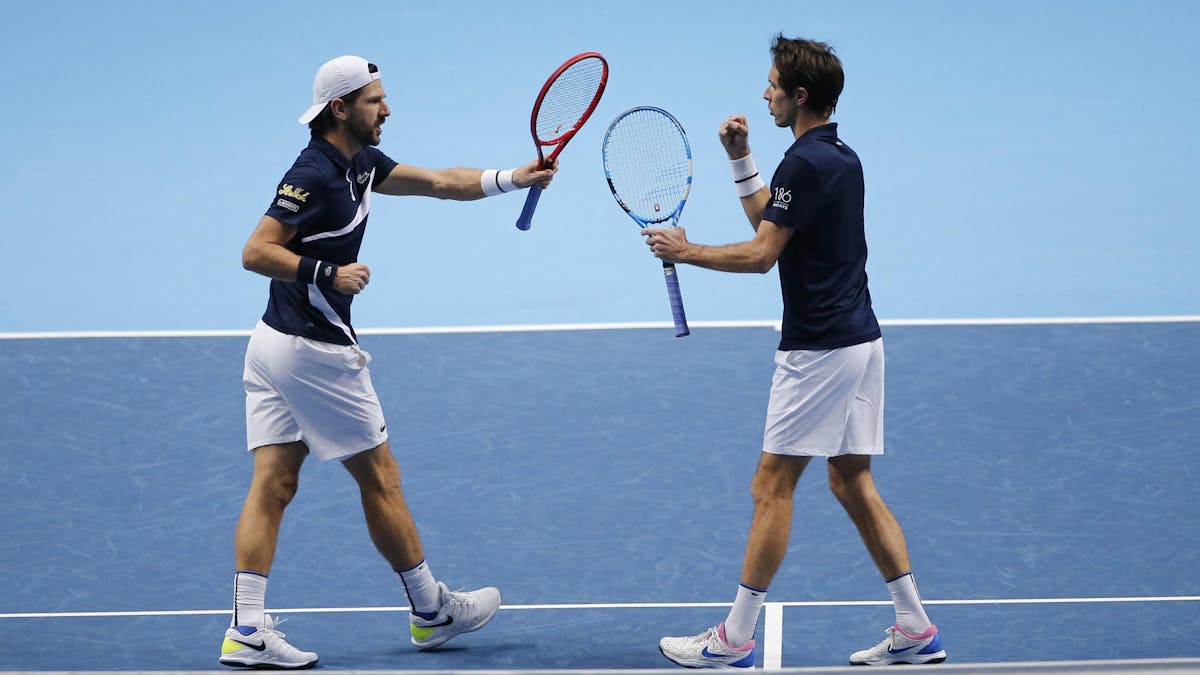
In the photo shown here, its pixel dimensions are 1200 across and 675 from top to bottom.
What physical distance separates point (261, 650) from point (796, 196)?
2.13 m

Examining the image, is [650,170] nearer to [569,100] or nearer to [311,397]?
[569,100]

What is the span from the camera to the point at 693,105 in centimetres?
1302

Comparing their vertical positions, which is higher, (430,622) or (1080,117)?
(1080,117)

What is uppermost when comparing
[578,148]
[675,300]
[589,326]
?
[578,148]

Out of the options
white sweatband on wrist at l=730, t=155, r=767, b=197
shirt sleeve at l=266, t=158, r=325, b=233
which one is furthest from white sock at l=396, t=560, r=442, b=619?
white sweatband on wrist at l=730, t=155, r=767, b=197

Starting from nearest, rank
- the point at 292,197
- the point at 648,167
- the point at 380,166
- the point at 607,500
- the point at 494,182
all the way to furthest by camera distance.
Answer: the point at 292,197 < the point at 380,166 < the point at 494,182 < the point at 648,167 < the point at 607,500

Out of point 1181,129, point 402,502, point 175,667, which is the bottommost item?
point 175,667

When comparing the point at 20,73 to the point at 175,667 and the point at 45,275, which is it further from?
the point at 175,667

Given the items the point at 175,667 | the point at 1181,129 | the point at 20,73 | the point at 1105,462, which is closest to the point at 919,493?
the point at 1105,462

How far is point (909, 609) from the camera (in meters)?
5.15

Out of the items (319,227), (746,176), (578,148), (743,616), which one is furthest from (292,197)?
(578,148)

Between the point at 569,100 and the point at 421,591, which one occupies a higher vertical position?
the point at 569,100

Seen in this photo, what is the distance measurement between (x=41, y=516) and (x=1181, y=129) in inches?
367

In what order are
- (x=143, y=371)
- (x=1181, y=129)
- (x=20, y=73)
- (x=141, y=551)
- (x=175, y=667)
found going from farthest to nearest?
(x=20, y=73) → (x=1181, y=129) → (x=143, y=371) → (x=141, y=551) → (x=175, y=667)
